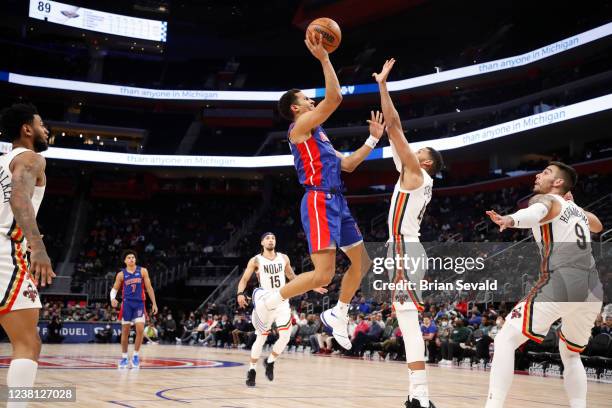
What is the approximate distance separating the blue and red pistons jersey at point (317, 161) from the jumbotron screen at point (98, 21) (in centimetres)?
3177

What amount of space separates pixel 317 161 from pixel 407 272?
1225mm

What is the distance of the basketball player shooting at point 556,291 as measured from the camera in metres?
4.81

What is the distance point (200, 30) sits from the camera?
3875 cm

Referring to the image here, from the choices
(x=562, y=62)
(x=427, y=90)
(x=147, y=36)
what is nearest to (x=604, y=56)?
(x=562, y=62)

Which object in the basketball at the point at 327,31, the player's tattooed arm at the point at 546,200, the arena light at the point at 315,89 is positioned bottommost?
the player's tattooed arm at the point at 546,200

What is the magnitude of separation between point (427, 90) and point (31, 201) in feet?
99.1

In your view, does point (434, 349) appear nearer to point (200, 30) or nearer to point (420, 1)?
point (420, 1)

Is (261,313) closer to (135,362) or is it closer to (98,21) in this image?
(135,362)

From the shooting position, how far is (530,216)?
478 cm

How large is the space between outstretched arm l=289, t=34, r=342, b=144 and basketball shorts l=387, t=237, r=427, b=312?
3.84 feet

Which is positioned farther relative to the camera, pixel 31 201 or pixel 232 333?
pixel 232 333

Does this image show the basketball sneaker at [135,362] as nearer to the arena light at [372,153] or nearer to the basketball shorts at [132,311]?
the basketball shorts at [132,311]

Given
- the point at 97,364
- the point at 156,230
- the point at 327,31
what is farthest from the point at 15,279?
the point at 156,230

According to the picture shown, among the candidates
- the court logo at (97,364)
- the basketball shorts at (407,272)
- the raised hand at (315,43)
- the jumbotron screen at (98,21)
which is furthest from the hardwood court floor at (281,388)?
the jumbotron screen at (98,21)
